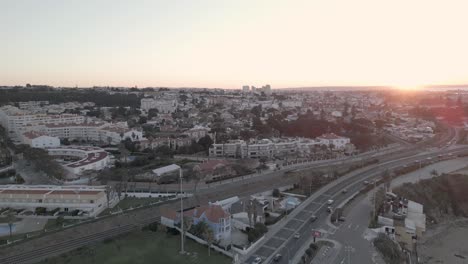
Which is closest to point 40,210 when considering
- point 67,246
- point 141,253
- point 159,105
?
point 67,246

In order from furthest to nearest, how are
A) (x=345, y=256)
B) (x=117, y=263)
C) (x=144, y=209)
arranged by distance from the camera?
(x=144, y=209)
(x=345, y=256)
(x=117, y=263)

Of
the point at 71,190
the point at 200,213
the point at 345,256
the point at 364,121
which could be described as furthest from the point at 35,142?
the point at 364,121

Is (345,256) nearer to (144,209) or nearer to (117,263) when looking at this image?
(117,263)

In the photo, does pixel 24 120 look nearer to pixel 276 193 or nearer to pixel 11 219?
pixel 11 219

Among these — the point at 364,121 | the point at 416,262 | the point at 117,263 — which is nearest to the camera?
the point at 117,263

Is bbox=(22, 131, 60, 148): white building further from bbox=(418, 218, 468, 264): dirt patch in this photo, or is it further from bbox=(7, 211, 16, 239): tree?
bbox=(418, 218, 468, 264): dirt patch

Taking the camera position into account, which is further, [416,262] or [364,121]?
[364,121]

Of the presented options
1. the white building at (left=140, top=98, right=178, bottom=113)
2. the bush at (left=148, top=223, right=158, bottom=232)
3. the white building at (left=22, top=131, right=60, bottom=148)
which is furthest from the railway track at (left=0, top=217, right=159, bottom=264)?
the white building at (left=140, top=98, right=178, bottom=113)
